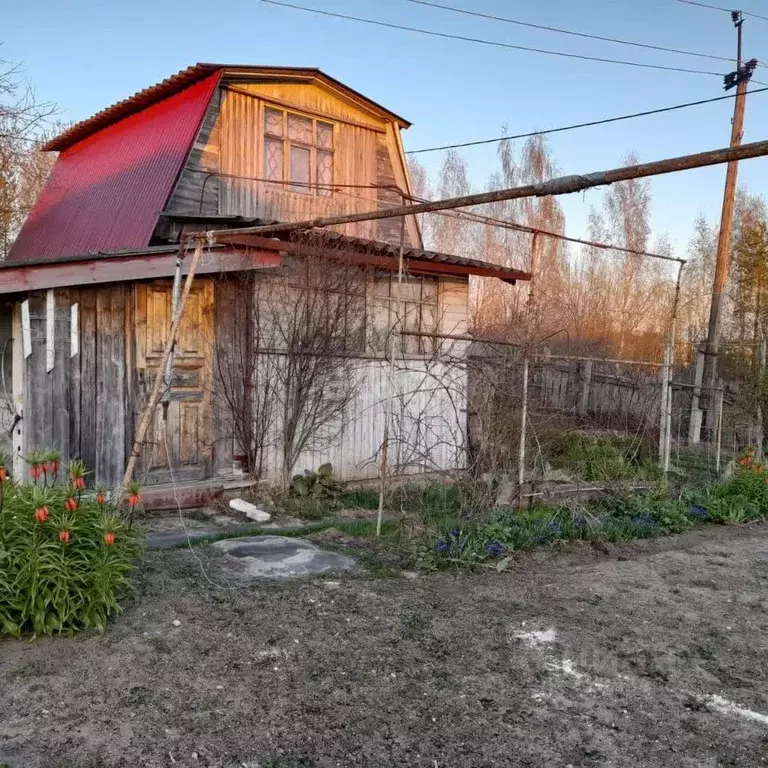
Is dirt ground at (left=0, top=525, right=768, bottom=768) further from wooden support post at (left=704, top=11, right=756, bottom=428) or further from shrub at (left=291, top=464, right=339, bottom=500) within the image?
wooden support post at (left=704, top=11, right=756, bottom=428)

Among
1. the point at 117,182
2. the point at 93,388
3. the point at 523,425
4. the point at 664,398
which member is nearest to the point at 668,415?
the point at 664,398

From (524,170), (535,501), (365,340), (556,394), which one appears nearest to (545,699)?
(535,501)

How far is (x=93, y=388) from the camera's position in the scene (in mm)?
7664

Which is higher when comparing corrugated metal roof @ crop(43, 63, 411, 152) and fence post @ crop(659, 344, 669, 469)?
corrugated metal roof @ crop(43, 63, 411, 152)

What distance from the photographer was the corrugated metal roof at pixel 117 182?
30.8 feet

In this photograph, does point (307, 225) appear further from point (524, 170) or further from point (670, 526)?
point (524, 170)

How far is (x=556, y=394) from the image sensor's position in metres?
13.2

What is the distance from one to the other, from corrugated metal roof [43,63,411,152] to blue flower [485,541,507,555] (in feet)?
24.9

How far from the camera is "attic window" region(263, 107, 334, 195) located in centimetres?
1014

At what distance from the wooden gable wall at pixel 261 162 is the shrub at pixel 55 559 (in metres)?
5.84

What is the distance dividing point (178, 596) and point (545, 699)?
2575 millimetres


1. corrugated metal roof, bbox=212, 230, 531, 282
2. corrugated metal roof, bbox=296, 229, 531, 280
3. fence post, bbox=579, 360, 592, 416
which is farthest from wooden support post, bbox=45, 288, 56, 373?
fence post, bbox=579, 360, 592, 416

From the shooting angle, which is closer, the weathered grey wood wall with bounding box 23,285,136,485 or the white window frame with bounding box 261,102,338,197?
the weathered grey wood wall with bounding box 23,285,136,485

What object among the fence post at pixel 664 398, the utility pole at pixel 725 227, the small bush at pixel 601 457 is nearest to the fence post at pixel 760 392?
the small bush at pixel 601 457
